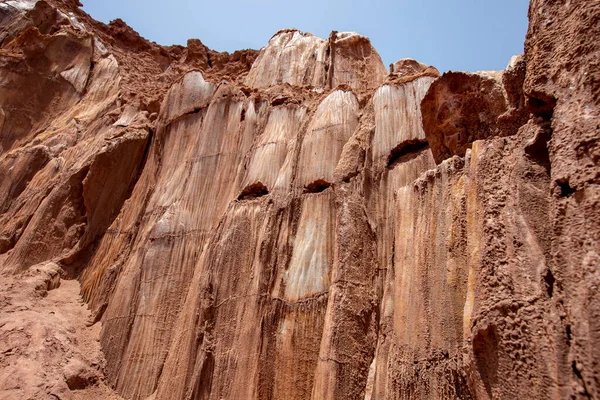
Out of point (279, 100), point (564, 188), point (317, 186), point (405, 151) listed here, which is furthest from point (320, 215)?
point (564, 188)

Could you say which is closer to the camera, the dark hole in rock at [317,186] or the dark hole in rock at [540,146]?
the dark hole in rock at [540,146]

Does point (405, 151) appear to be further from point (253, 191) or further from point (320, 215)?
point (253, 191)

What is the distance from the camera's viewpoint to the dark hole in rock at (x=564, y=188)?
3.53 meters

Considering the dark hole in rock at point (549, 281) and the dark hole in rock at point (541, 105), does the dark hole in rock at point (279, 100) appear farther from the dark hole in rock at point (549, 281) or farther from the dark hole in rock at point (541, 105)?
the dark hole in rock at point (549, 281)

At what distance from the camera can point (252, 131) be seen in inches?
476

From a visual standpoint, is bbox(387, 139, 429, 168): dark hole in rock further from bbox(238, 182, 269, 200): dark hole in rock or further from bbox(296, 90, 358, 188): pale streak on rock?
bbox(238, 182, 269, 200): dark hole in rock

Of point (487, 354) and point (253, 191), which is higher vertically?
point (253, 191)

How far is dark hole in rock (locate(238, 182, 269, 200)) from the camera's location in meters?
10.3

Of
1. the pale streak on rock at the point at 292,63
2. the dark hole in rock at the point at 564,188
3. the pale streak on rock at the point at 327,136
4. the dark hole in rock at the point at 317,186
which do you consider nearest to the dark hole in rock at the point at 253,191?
the pale streak on rock at the point at 327,136

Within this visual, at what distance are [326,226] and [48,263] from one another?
7.47m

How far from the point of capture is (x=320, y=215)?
30.1ft

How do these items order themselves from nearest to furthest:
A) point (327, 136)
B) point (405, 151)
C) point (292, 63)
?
point (405, 151), point (327, 136), point (292, 63)

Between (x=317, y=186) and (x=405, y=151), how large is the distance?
1.76 m

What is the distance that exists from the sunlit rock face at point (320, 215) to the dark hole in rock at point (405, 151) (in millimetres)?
29
